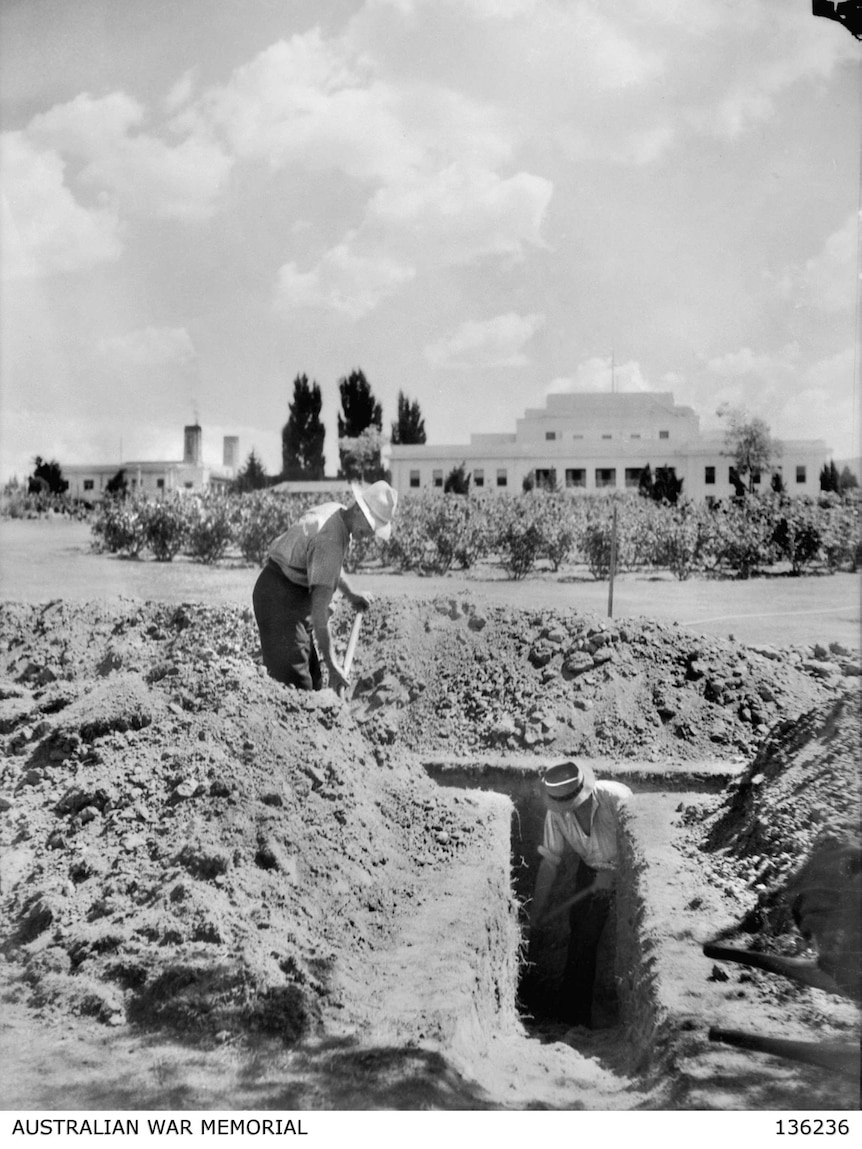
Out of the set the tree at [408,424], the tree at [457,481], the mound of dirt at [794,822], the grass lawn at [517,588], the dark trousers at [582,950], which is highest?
the tree at [408,424]

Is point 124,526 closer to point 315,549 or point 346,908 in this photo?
point 315,549

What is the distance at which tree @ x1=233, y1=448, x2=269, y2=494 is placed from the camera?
392 inches

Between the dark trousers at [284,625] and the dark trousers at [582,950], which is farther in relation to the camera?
the dark trousers at [284,625]

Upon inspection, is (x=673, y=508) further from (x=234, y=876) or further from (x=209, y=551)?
(x=234, y=876)

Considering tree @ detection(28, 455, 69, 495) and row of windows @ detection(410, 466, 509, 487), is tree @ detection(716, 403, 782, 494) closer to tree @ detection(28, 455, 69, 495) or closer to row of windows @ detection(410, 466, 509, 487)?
row of windows @ detection(410, 466, 509, 487)

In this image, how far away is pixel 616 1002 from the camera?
4988mm

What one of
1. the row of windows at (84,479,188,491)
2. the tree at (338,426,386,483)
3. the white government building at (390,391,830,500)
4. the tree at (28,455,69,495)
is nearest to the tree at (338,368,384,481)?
the tree at (338,426,386,483)

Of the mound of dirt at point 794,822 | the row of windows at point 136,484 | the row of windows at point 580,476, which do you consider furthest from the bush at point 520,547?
the mound of dirt at point 794,822

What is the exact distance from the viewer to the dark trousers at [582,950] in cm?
503

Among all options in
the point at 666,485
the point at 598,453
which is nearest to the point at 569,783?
the point at 666,485

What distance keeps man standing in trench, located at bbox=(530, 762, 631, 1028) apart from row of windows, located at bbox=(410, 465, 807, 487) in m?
8.05

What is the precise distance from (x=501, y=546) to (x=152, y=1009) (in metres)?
9.67

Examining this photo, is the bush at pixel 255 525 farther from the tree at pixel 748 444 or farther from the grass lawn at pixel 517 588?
the tree at pixel 748 444

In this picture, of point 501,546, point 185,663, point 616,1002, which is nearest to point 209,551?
point 501,546
